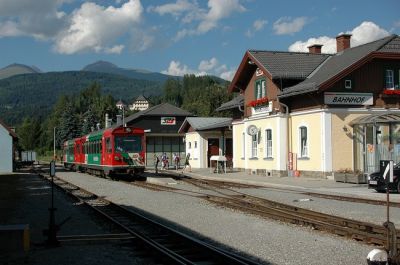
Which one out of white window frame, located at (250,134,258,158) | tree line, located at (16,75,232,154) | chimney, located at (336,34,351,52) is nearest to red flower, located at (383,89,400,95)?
chimney, located at (336,34,351,52)

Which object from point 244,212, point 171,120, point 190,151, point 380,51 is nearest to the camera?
point 244,212

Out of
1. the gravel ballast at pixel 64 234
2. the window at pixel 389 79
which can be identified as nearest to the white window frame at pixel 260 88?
the window at pixel 389 79

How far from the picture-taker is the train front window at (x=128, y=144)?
29797 mm

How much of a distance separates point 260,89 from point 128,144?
9.24 m

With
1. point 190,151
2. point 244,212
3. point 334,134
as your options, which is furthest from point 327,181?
point 190,151

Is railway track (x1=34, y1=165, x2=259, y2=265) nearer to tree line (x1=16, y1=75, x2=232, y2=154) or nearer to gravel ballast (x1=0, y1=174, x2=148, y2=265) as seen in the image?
gravel ballast (x1=0, y1=174, x2=148, y2=265)

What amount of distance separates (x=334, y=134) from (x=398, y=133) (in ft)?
9.93

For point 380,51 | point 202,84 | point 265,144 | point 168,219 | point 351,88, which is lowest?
point 168,219

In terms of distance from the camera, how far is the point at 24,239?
9.69 meters

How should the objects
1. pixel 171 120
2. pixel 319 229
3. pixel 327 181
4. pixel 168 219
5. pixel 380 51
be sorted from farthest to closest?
1. pixel 171 120
2. pixel 380 51
3. pixel 327 181
4. pixel 168 219
5. pixel 319 229

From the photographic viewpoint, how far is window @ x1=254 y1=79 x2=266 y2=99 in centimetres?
3368

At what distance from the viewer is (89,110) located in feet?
333

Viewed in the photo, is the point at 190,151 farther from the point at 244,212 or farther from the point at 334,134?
the point at 244,212

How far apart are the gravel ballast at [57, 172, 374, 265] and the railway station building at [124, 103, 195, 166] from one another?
39.3m
